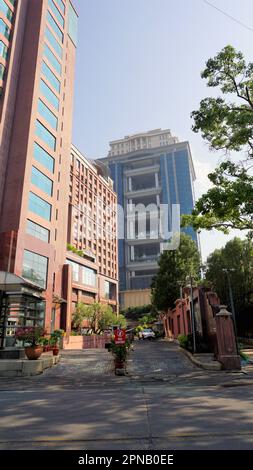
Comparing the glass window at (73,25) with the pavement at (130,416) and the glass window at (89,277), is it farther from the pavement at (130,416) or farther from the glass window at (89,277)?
the pavement at (130,416)

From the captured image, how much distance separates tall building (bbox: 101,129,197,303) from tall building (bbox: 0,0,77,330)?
68.9 metres

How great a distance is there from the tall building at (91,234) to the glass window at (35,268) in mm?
20634

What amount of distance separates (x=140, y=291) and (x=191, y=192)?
3858cm

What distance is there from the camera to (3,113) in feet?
106

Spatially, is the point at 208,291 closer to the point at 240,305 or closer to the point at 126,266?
the point at 240,305

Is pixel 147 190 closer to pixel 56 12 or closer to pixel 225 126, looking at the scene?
pixel 56 12

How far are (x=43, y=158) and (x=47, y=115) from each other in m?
5.38

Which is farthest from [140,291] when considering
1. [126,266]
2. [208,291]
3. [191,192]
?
[208,291]

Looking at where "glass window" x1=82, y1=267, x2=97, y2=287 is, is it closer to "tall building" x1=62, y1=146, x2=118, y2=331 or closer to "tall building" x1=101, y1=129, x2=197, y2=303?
"tall building" x1=62, y1=146, x2=118, y2=331

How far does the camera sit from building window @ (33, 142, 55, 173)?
33.6 m

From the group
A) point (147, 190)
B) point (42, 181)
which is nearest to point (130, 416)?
point (42, 181)

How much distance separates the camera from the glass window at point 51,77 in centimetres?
3705

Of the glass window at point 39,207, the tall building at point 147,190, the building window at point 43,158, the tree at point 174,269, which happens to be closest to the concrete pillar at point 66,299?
the glass window at point 39,207

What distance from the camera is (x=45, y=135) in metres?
35.7
